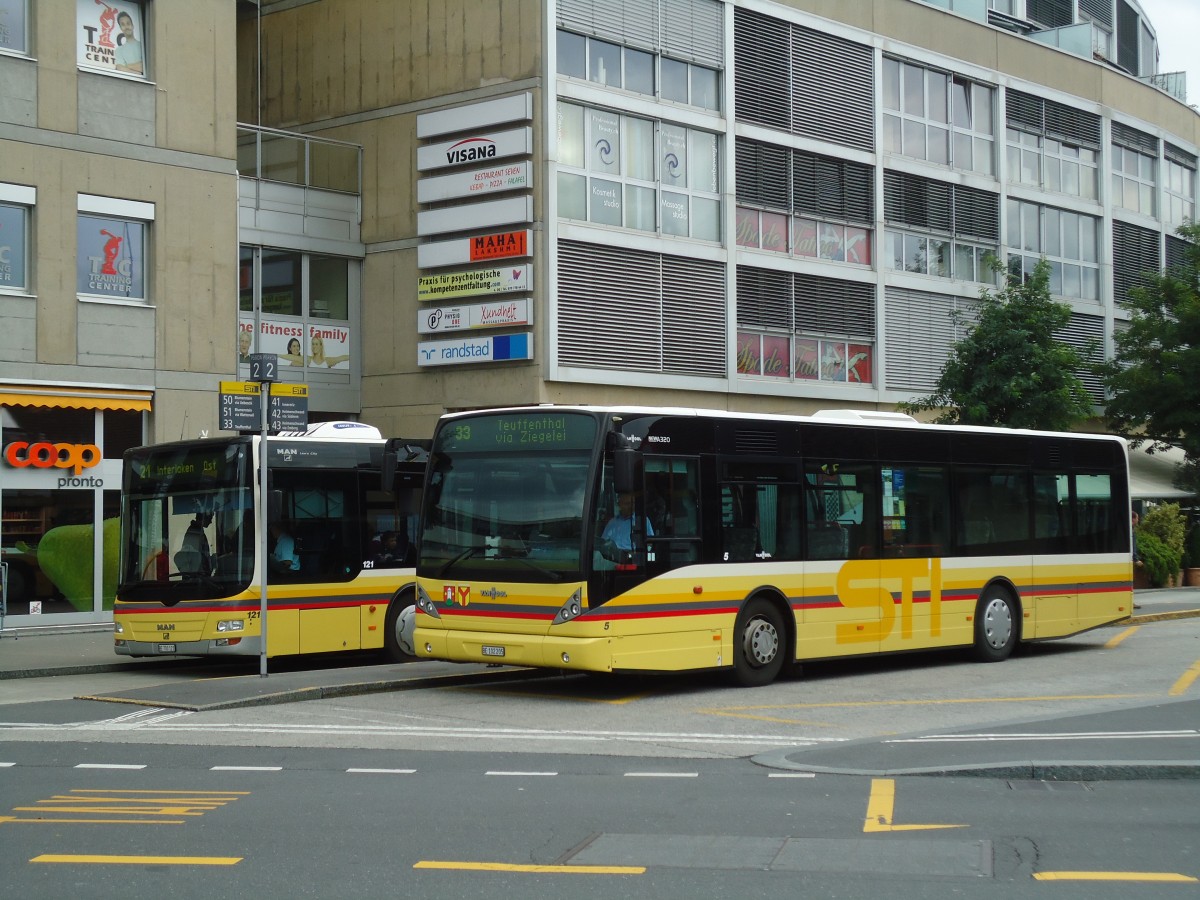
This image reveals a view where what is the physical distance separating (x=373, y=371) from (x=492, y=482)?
1691 cm

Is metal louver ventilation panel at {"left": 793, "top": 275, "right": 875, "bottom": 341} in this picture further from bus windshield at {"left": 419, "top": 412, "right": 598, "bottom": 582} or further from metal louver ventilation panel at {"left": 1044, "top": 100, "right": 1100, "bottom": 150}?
bus windshield at {"left": 419, "top": 412, "right": 598, "bottom": 582}

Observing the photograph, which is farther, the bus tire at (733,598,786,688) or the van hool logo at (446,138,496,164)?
the van hool logo at (446,138,496,164)

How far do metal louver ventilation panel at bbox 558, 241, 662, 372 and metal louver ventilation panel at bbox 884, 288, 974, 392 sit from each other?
7.95 m

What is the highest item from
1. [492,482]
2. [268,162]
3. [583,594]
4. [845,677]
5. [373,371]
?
[268,162]

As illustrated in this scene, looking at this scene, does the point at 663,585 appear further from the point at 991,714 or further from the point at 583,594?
the point at 991,714

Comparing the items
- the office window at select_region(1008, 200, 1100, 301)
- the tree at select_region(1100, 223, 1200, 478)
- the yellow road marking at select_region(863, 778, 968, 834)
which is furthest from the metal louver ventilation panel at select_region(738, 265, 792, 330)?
the yellow road marking at select_region(863, 778, 968, 834)

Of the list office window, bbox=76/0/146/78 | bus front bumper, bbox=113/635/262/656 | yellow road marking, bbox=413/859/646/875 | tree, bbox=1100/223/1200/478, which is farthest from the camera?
tree, bbox=1100/223/1200/478

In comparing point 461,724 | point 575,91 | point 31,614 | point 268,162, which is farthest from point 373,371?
point 461,724

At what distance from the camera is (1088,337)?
41750mm

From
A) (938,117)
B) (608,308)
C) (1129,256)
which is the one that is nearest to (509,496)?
(608,308)

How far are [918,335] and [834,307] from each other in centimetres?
309

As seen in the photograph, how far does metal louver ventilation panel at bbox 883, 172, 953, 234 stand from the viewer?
36.0 meters

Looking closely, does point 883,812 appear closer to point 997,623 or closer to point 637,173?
point 997,623

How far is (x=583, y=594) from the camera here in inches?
556
